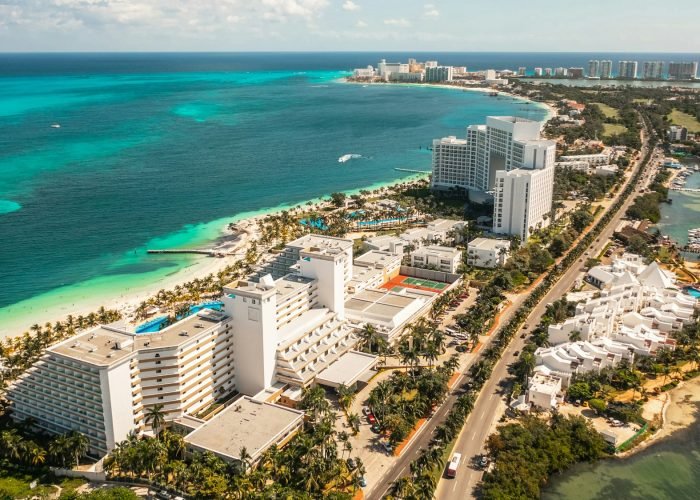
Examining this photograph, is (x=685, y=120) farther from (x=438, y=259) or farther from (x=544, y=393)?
(x=544, y=393)

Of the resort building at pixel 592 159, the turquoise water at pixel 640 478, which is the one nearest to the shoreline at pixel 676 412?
the turquoise water at pixel 640 478

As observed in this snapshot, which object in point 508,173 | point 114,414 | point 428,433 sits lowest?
point 428,433

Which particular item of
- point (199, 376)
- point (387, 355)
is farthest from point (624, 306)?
point (199, 376)

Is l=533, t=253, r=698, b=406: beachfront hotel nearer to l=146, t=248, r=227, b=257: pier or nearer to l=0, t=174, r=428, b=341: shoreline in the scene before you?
l=0, t=174, r=428, b=341: shoreline

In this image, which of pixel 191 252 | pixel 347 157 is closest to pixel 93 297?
pixel 191 252

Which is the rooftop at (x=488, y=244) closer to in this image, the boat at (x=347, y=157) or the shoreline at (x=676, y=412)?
the shoreline at (x=676, y=412)

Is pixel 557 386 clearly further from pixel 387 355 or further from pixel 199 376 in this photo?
pixel 199 376

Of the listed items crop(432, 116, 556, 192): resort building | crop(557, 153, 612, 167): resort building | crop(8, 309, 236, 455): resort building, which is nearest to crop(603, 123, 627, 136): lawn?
crop(557, 153, 612, 167): resort building
